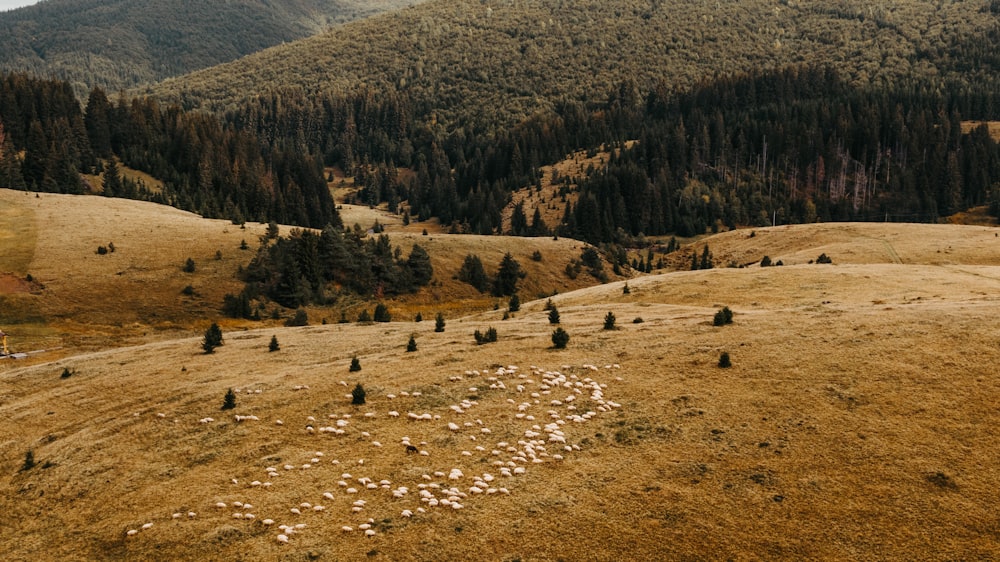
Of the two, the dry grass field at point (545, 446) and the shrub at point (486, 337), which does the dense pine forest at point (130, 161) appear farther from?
the dry grass field at point (545, 446)

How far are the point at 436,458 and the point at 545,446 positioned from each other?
4259 mm

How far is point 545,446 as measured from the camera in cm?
2622

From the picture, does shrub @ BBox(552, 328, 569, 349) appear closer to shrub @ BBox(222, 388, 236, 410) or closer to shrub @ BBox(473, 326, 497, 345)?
shrub @ BBox(473, 326, 497, 345)

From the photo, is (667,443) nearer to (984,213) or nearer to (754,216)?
(754,216)

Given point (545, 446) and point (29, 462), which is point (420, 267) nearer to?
point (29, 462)

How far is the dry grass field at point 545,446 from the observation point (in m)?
20.1

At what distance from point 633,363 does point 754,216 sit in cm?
17404

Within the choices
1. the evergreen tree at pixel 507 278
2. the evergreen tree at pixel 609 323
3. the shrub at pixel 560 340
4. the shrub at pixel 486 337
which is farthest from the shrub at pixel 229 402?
the evergreen tree at pixel 507 278

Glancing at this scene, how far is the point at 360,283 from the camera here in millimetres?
99812

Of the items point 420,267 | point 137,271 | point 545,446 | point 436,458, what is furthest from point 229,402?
point 420,267

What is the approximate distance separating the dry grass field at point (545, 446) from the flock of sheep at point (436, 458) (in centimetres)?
12

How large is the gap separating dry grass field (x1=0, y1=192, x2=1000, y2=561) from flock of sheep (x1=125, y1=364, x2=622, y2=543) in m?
0.12

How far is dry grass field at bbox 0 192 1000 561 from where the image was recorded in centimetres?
2009

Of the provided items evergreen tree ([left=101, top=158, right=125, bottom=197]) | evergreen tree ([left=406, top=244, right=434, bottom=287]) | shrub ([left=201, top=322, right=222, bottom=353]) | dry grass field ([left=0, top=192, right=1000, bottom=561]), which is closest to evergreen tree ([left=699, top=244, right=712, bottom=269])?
evergreen tree ([left=406, top=244, right=434, bottom=287])
